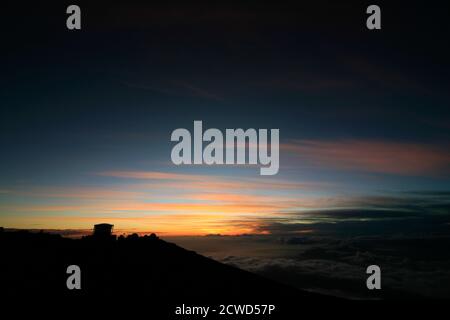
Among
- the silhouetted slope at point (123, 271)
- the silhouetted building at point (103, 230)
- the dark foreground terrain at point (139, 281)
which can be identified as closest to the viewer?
the dark foreground terrain at point (139, 281)

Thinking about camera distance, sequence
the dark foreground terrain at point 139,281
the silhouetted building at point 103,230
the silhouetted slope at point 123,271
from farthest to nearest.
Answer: the silhouetted building at point 103,230 → the silhouetted slope at point 123,271 → the dark foreground terrain at point 139,281

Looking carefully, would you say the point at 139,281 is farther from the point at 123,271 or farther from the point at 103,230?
the point at 103,230

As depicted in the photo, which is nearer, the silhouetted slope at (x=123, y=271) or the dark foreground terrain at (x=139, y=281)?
the dark foreground terrain at (x=139, y=281)

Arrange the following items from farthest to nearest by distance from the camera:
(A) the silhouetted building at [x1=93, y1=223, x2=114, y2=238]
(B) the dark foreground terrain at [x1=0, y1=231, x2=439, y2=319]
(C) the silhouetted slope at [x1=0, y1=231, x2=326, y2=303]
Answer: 1. (A) the silhouetted building at [x1=93, y1=223, x2=114, y2=238]
2. (C) the silhouetted slope at [x1=0, y1=231, x2=326, y2=303]
3. (B) the dark foreground terrain at [x1=0, y1=231, x2=439, y2=319]

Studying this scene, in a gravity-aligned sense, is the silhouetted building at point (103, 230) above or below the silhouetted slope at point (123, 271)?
above

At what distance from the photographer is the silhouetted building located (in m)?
56.1

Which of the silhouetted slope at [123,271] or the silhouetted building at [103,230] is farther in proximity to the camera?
the silhouetted building at [103,230]

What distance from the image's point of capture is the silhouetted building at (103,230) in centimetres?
5612

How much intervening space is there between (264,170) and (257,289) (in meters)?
31.9

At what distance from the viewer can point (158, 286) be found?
49406mm

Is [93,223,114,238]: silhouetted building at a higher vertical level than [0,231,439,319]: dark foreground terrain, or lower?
higher
